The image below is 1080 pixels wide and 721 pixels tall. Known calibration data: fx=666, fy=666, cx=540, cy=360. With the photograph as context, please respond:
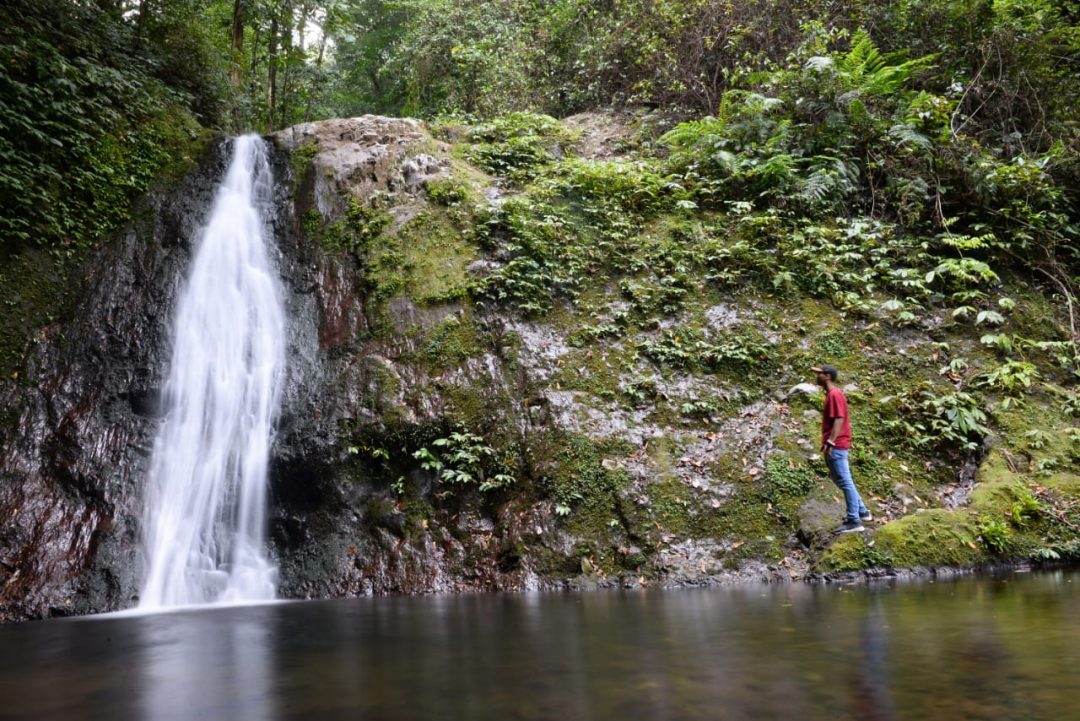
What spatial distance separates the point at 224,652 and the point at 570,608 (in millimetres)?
2523

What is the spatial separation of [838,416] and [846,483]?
2.20 feet

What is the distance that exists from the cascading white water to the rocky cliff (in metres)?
0.23

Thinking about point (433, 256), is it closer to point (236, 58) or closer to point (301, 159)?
point (301, 159)

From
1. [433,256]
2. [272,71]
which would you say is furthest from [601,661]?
[272,71]

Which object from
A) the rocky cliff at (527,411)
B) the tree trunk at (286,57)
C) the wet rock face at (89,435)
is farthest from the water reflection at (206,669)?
the tree trunk at (286,57)

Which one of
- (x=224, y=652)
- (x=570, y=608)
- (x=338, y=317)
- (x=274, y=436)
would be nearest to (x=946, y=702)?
(x=570, y=608)

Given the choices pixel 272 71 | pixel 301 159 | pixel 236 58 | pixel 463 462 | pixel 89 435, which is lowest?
pixel 463 462

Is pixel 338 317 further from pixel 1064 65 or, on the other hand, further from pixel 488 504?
pixel 1064 65

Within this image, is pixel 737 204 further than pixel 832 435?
Yes

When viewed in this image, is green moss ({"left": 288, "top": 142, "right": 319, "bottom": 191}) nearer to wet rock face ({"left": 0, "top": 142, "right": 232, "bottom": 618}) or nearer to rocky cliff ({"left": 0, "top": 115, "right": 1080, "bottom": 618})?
rocky cliff ({"left": 0, "top": 115, "right": 1080, "bottom": 618})

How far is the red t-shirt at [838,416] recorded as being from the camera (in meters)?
6.72

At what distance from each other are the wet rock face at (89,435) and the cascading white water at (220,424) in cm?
23

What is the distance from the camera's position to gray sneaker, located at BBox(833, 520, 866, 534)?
6.66 metres

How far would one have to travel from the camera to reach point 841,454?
6.71m
